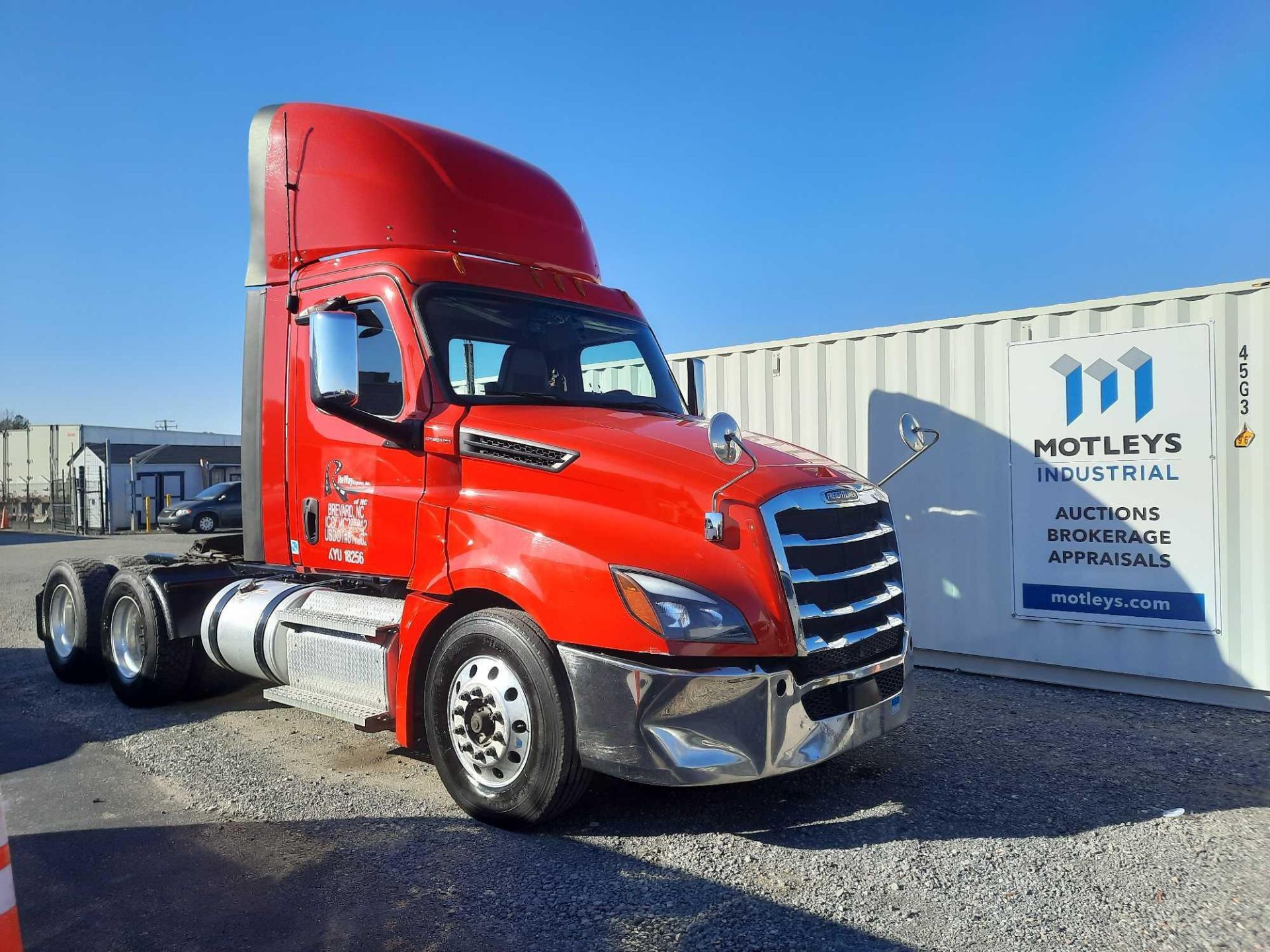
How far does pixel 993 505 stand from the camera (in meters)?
7.39

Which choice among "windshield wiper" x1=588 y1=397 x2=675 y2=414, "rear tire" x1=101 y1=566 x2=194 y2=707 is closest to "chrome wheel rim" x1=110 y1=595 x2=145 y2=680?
"rear tire" x1=101 y1=566 x2=194 y2=707

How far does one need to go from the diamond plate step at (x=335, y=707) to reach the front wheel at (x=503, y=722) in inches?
16.7

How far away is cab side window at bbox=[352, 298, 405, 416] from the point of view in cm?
486

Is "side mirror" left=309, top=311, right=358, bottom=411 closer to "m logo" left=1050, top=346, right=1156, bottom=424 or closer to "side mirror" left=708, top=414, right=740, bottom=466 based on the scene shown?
"side mirror" left=708, top=414, right=740, bottom=466

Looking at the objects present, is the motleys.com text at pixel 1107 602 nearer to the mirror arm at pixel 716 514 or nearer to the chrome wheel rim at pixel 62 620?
the mirror arm at pixel 716 514

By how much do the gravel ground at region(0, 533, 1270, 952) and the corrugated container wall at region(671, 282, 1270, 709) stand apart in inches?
33.3

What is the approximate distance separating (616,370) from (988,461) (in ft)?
11.8

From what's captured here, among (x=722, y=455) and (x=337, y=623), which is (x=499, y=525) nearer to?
(x=722, y=455)

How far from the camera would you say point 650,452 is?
13.7 feet

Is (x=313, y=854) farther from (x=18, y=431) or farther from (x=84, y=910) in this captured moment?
(x=18, y=431)

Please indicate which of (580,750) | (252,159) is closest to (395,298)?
(252,159)

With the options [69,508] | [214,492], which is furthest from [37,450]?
[214,492]

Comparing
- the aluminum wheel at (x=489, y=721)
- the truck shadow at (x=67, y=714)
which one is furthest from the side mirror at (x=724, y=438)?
the truck shadow at (x=67, y=714)

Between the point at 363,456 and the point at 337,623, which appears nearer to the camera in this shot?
the point at 363,456
